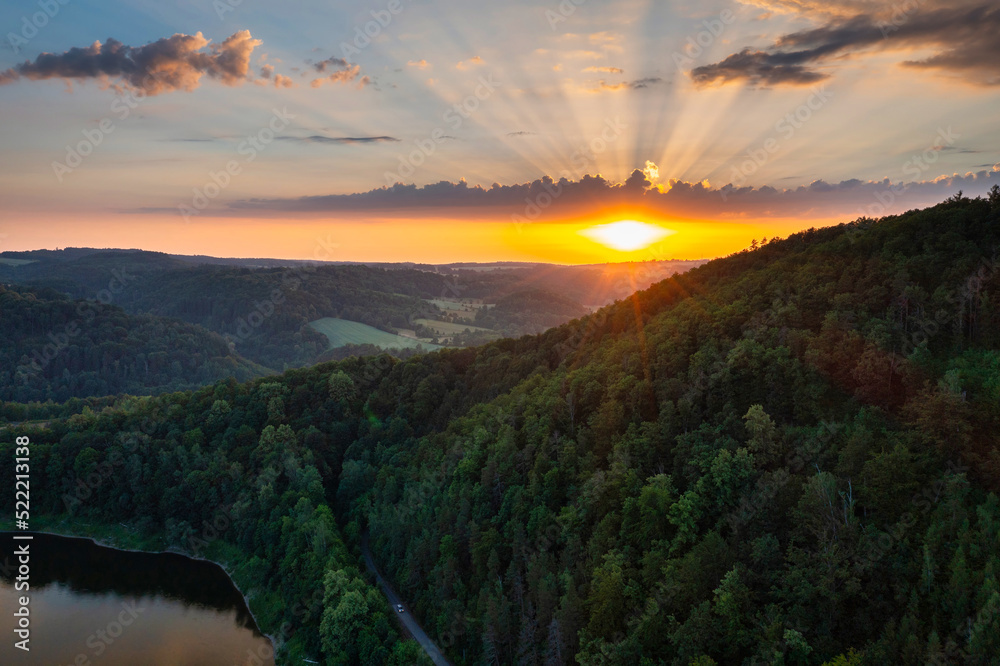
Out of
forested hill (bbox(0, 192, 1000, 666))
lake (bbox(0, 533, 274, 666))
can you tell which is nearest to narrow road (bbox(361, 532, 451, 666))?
forested hill (bbox(0, 192, 1000, 666))

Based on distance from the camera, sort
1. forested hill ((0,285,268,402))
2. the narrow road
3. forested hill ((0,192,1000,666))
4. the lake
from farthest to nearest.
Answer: forested hill ((0,285,268,402)) → the lake → the narrow road → forested hill ((0,192,1000,666))

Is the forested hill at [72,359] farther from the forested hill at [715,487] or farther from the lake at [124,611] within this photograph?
the forested hill at [715,487]

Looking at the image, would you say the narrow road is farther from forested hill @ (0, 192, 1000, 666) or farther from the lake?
the lake

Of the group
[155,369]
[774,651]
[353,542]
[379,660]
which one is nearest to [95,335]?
[155,369]

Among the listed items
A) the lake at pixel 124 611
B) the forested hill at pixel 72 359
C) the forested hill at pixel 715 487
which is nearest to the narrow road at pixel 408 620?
the forested hill at pixel 715 487

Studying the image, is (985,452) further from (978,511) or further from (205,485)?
(205,485)
